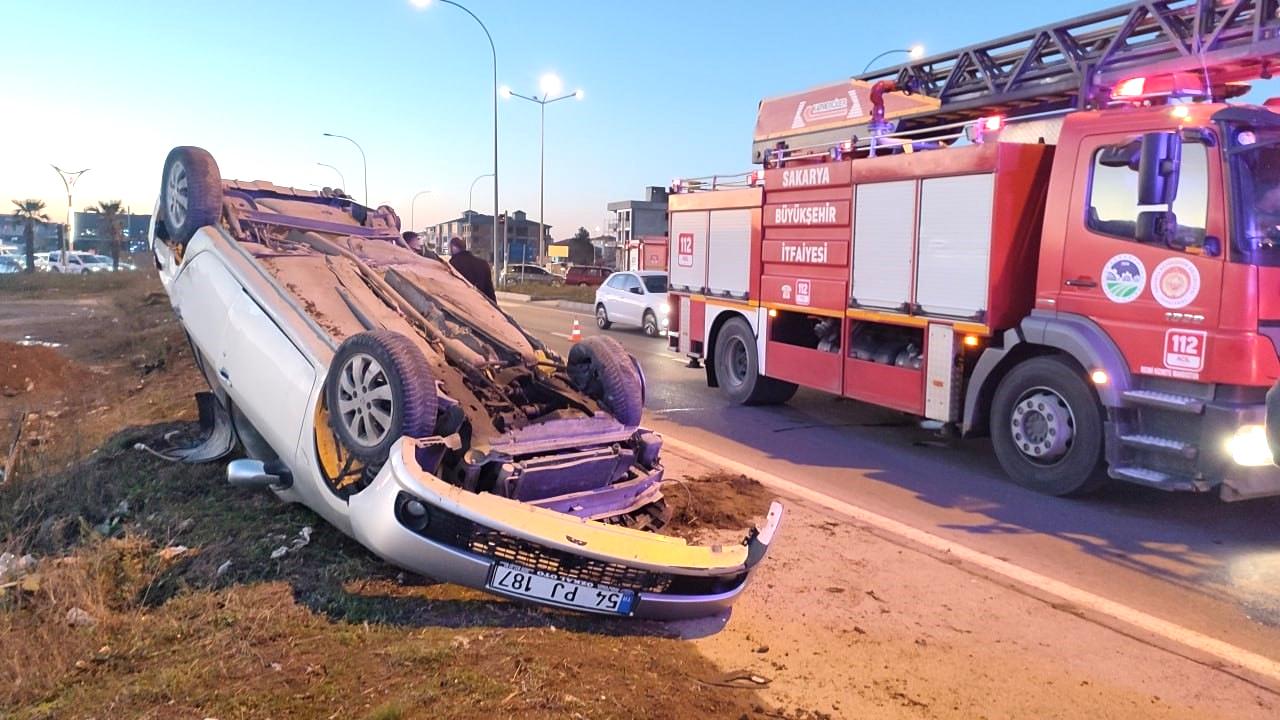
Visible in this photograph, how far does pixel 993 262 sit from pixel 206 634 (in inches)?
248

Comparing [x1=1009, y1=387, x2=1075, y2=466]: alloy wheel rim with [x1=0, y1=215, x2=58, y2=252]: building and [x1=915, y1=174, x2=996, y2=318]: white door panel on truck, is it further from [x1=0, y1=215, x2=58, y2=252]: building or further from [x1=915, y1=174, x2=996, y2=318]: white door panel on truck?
[x1=0, y1=215, x2=58, y2=252]: building

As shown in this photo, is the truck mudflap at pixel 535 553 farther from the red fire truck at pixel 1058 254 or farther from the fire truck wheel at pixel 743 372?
the fire truck wheel at pixel 743 372

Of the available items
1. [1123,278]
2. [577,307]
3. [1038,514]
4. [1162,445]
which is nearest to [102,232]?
[577,307]

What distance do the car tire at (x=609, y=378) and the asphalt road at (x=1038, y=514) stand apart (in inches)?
91.3

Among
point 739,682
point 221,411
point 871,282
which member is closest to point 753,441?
point 871,282

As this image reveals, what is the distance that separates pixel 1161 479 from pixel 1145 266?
149 cm

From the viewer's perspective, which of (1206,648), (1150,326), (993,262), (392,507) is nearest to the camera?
(392,507)

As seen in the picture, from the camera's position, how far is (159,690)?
3301mm

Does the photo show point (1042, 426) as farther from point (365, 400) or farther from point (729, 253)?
point (365, 400)

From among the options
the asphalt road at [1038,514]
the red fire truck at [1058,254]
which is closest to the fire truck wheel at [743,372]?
the red fire truck at [1058,254]

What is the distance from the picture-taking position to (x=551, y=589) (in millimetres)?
3926

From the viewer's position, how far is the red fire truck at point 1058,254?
20.2 feet

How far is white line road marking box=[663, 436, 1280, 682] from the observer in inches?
170

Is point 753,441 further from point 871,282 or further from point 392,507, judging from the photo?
point 392,507
